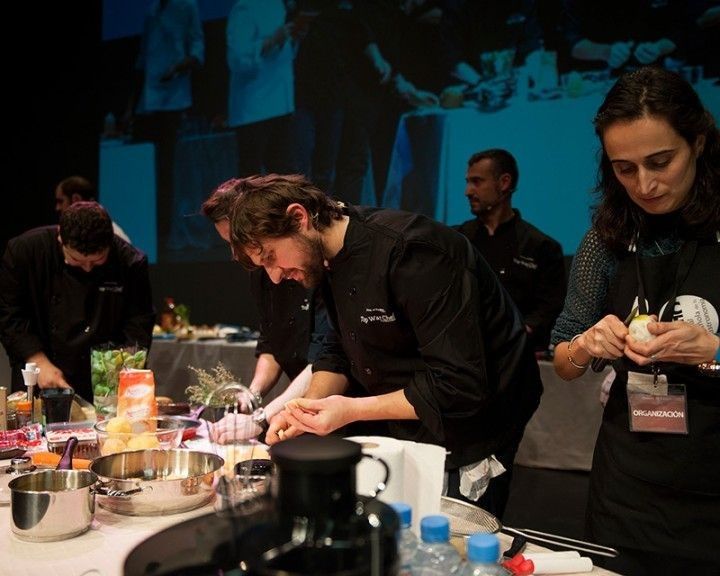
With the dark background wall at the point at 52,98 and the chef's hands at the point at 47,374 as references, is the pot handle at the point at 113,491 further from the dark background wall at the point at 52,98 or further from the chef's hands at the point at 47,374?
the dark background wall at the point at 52,98

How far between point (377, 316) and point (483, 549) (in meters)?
0.79

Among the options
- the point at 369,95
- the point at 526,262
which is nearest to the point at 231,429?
the point at 526,262

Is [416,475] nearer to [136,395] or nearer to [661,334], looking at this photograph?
[661,334]

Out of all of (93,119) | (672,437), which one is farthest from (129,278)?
(93,119)

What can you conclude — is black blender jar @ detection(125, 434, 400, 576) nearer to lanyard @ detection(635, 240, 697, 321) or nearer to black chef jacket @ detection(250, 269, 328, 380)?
lanyard @ detection(635, 240, 697, 321)

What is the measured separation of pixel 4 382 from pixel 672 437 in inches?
183

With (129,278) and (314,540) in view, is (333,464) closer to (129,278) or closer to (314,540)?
(314,540)

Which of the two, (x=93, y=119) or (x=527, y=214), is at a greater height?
(x=93, y=119)

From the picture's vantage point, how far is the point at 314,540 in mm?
716

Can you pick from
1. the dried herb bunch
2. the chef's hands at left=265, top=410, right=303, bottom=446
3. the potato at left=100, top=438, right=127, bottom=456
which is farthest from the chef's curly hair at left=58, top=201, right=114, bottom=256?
the chef's hands at left=265, top=410, right=303, bottom=446

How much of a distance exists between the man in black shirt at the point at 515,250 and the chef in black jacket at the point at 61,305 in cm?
172

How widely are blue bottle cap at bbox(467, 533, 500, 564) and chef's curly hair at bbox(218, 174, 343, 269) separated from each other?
84 cm

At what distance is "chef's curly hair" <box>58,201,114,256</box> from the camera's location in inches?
105

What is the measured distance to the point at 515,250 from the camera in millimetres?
3768
